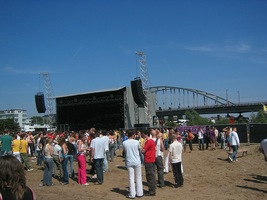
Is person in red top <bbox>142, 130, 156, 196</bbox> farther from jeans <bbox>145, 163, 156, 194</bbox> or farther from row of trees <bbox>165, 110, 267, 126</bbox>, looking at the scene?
row of trees <bbox>165, 110, 267, 126</bbox>

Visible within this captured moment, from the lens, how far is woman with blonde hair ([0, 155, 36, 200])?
274cm

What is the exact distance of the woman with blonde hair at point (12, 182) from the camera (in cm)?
274

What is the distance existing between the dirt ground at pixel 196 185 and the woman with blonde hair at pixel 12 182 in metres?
6.57

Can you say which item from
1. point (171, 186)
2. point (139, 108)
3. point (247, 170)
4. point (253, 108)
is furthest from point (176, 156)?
point (253, 108)

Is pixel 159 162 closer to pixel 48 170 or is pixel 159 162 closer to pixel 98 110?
pixel 48 170

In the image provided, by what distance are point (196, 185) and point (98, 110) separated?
37695mm

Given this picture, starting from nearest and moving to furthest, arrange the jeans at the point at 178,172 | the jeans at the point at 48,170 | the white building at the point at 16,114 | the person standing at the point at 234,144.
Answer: the jeans at the point at 178,172 < the jeans at the point at 48,170 < the person standing at the point at 234,144 < the white building at the point at 16,114

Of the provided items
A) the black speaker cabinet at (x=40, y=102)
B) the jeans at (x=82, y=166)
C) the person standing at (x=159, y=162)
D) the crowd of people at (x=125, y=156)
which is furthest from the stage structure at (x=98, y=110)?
the person standing at (x=159, y=162)

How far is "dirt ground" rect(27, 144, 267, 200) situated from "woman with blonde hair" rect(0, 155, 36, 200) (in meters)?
6.57

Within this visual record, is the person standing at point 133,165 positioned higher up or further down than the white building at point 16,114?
further down

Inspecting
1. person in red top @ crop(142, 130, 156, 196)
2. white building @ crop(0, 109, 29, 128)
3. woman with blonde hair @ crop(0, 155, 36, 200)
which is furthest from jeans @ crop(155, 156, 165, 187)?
white building @ crop(0, 109, 29, 128)

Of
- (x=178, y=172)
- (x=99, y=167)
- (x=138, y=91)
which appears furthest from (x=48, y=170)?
(x=138, y=91)

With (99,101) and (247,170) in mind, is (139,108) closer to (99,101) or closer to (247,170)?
(99,101)

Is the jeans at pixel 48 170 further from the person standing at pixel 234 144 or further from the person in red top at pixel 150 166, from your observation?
the person standing at pixel 234 144
